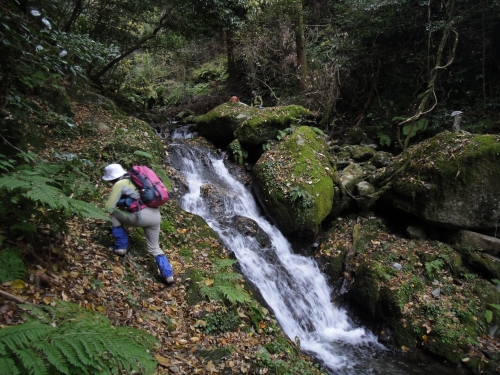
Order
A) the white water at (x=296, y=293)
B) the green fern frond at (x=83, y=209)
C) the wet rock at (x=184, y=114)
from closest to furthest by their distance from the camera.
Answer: the green fern frond at (x=83, y=209)
the white water at (x=296, y=293)
the wet rock at (x=184, y=114)

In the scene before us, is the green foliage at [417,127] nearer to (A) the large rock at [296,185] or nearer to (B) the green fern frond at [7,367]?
(A) the large rock at [296,185]

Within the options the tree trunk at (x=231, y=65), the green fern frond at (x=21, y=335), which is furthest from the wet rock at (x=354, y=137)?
the green fern frond at (x=21, y=335)

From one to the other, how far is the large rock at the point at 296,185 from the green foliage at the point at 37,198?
19.4ft

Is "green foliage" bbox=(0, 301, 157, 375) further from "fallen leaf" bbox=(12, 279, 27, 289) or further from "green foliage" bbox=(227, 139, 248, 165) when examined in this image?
"green foliage" bbox=(227, 139, 248, 165)

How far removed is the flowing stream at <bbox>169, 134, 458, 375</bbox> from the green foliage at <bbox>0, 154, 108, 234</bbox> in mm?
4174

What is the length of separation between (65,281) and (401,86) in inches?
540

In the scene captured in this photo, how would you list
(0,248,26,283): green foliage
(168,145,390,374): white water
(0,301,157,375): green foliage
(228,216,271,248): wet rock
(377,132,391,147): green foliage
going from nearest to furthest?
1. (0,301,157,375): green foliage
2. (0,248,26,283): green foliage
3. (168,145,390,374): white water
4. (228,216,271,248): wet rock
5. (377,132,391,147): green foliage

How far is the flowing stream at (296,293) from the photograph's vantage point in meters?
6.32

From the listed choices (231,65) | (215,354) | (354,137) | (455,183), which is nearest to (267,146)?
(354,137)

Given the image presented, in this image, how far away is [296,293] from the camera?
24.9ft

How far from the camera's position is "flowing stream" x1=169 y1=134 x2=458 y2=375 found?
6.32 meters

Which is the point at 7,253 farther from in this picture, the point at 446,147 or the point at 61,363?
the point at 446,147

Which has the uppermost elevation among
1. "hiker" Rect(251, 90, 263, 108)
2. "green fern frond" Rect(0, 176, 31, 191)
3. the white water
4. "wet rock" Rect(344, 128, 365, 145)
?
"hiker" Rect(251, 90, 263, 108)

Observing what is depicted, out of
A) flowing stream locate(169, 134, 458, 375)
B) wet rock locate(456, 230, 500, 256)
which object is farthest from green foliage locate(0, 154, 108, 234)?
wet rock locate(456, 230, 500, 256)
